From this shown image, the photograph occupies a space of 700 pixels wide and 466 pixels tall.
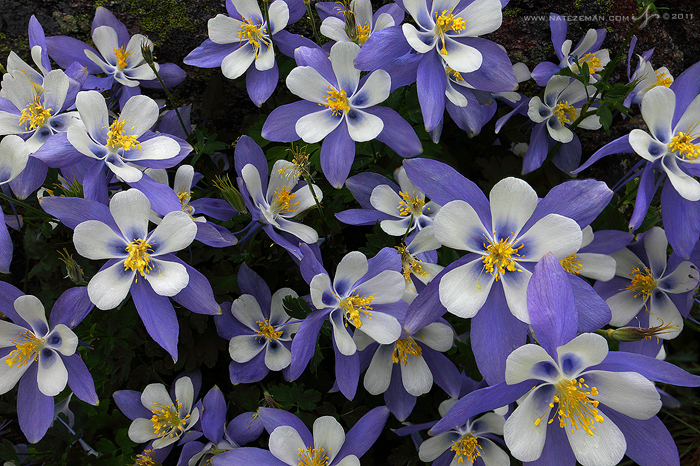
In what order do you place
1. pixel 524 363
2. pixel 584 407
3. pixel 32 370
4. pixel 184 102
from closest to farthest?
pixel 524 363 → pixel 584 407 → pixel 32 370 → pixel 184 102

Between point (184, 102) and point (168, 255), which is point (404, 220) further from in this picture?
point (184, 102)

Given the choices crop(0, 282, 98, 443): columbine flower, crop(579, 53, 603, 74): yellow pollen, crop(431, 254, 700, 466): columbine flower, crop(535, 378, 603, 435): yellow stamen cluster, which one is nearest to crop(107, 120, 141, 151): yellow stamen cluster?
crop(0, 282, 98, 443): columbine flower

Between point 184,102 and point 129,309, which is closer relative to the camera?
point 129,309

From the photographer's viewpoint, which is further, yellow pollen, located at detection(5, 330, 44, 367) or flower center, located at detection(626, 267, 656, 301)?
flower center, located at detection(626, 267, 656, 301)

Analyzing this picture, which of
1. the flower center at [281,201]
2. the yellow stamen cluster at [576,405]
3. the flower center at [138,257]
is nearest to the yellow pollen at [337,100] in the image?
the flower center at [281,201]

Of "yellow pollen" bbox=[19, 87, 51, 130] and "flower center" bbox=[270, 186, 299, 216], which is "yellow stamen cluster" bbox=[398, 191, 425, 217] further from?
"yellow pollen" bbox=[19, 87, 51, 130]

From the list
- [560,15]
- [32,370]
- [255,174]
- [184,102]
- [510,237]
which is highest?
[560,15]

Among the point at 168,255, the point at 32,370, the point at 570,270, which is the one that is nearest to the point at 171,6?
the point at 168,255
